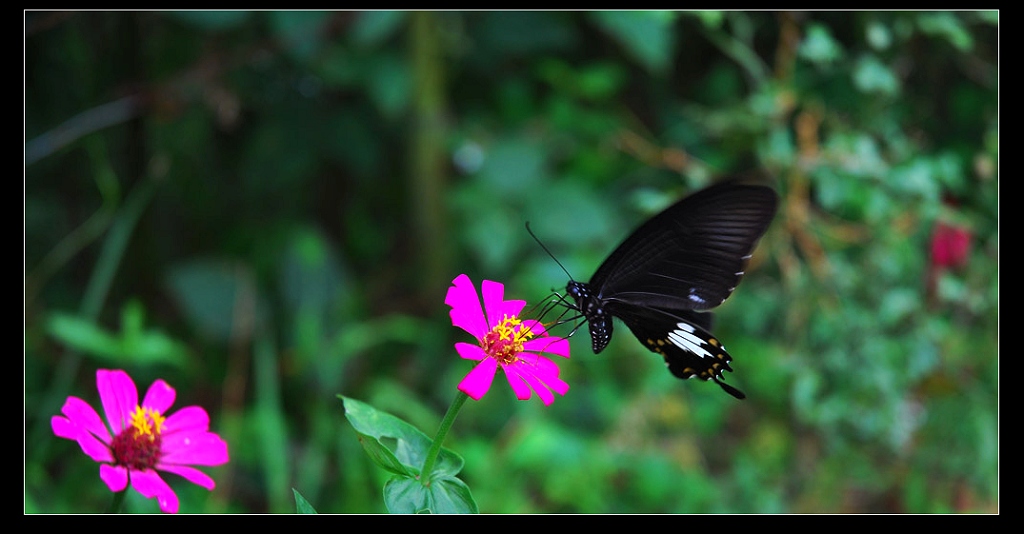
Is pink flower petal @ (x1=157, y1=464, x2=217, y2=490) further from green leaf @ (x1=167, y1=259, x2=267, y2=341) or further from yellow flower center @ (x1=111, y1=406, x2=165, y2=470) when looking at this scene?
green leaf @ (x1=167, y1=259, x2=267, y2=341)

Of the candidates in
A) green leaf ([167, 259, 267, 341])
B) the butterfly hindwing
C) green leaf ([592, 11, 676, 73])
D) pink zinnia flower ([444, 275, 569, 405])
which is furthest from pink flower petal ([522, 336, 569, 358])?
green leaf ([167, 259, 267, 341])

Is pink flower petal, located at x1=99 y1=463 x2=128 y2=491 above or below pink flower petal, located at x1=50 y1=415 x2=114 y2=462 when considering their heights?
below

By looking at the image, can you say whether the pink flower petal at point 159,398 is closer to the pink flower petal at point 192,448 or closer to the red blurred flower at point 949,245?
the pink flower petal at point 192,448

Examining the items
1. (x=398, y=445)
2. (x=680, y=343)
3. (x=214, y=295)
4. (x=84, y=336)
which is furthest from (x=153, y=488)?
(x=214, y=295)

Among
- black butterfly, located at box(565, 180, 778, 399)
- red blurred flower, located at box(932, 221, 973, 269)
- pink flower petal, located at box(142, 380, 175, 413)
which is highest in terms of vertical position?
red blurred flower, located at box(932, 221, 973, 269)

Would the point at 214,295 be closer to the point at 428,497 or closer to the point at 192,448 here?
the point at 192,448
